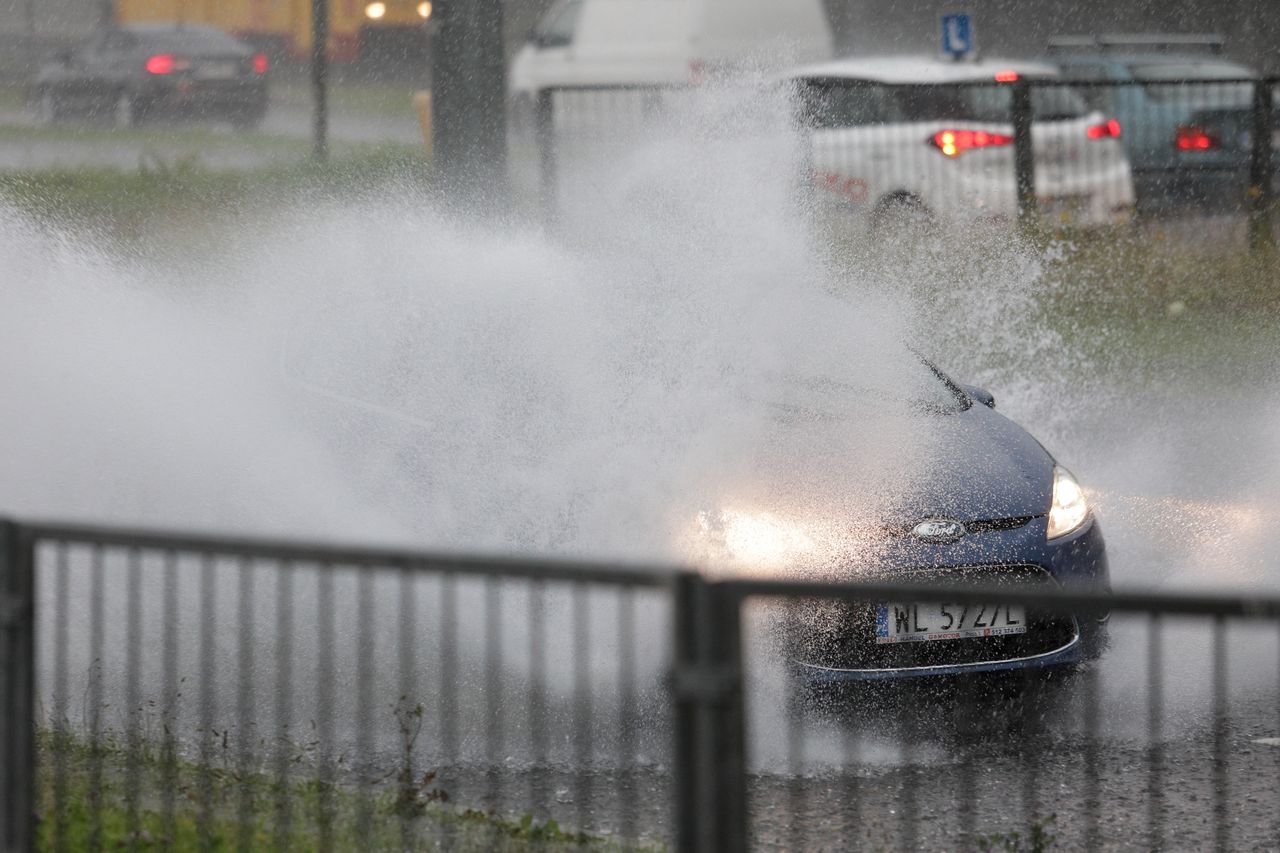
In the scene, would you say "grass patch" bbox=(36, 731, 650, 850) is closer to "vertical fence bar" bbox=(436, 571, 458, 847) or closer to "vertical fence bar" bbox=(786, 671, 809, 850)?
"vertical fence bar" bbox=(436, 571, 458, 847)

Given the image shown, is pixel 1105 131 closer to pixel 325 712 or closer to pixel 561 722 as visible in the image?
pixel 561 722

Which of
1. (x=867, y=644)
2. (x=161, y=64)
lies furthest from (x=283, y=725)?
(x=161, y=64)

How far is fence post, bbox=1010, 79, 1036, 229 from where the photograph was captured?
15375mm

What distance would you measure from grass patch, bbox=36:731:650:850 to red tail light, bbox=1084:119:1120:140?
12.3 meters

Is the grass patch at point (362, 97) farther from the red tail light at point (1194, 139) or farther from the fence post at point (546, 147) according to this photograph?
the red tail light at point (1194, 139)

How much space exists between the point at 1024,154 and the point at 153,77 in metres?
11.9

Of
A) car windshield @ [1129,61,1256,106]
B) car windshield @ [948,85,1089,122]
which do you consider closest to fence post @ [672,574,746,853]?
car windshield @ [948,85,1089,122]

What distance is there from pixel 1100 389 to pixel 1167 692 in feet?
21.5

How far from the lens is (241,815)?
4379 millimetres

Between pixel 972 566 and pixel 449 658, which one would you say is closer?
pixel 449 658

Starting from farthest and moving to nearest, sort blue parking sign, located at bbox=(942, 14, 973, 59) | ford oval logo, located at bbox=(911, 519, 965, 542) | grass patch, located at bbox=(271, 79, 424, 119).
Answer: grass patch, located at bbox=(271, 79, 424, 119) → blue parking sign, located at bbox=(942, 14, 973, 59) → ford oval logo, located at bbox=(911, 519, 965, 542)

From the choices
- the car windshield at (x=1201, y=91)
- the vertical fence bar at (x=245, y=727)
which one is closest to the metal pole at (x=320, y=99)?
the car windshield at (x=1201, y=91)

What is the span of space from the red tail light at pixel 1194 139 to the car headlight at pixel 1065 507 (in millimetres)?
9938

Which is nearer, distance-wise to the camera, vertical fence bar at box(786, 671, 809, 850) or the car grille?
vertical fence bar at box(786, 671, 809, 850)
